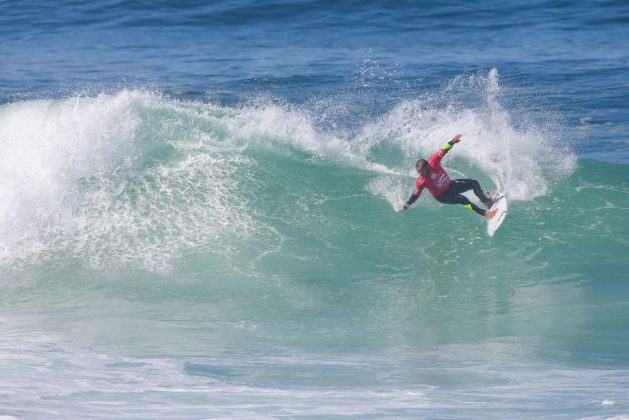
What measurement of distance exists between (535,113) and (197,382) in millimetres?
13051

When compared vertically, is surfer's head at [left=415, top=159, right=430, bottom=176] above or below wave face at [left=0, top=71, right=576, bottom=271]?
below

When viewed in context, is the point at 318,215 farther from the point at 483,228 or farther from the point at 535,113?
the point at 535,113

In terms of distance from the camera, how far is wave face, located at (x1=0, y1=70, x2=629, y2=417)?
275 inches

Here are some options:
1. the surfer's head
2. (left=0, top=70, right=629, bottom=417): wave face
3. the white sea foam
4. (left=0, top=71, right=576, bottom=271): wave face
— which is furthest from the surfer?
the white sea foam

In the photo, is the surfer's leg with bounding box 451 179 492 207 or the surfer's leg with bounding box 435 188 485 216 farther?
the surfer's leg with bounding box 451 179 492 207

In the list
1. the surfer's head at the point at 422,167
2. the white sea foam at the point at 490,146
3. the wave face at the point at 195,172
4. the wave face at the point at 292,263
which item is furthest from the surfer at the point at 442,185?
the white sea foam at the point at 490,146

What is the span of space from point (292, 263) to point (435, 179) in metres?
2.19

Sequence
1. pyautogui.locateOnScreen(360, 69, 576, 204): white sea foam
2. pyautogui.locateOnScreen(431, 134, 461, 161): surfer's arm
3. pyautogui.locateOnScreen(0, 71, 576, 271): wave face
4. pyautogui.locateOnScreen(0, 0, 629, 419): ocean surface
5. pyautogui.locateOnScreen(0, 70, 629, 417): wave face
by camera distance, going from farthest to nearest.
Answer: pyautogui.locateOnScreen(360, 69, 576, 204): white sea foam, pyautogui.locateOnScreen(0, 71, 576, 271): wave face, pyautogui.locateOnScreen(431, 134, 461, 161): surfer's arm, pyautogui.locateOnScreen(0, 70, 629, 417): wave face, pyautogui.locateOnScreen(0, 0, 629, 419): ocean surface

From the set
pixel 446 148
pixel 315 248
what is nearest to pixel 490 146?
pixel 446 148

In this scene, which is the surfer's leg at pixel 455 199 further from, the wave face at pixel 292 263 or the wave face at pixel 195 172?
the wave face at pixel 195 172

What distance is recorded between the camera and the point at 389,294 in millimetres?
10398

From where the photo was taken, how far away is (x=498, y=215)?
38.0 feet

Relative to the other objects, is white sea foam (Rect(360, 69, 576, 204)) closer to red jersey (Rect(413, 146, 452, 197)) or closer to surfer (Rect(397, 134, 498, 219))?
surfer (Rect(397, 134, 498, 219))

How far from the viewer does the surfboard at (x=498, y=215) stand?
11508 mm
